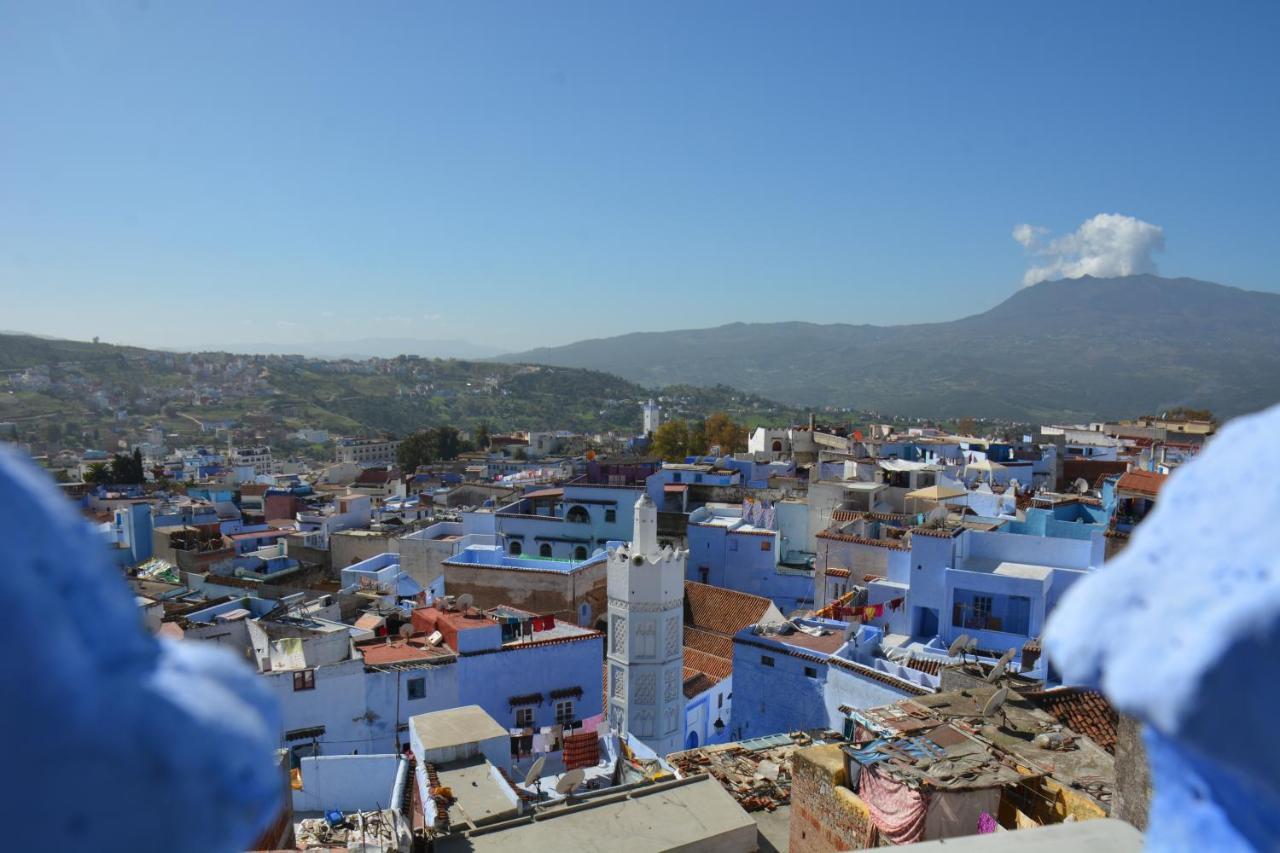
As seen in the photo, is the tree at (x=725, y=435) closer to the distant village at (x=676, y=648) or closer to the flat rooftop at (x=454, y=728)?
the distant village at (x=676, y=648)

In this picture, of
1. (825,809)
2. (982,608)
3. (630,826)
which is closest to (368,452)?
(982,608)

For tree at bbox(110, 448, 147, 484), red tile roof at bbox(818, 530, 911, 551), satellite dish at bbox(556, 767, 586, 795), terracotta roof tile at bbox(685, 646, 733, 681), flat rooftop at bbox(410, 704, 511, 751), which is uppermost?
red tile roof at bbox(818, 530, 911, 551)

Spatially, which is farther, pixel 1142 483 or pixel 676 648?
pixel 1142 483

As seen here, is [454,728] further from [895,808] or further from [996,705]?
[996,705]

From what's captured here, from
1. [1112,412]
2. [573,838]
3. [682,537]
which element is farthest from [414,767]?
[1112,412]

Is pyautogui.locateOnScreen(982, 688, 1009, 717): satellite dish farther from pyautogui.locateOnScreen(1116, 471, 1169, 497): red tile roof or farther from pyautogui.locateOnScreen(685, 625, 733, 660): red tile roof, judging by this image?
pyautogui.locateOnScreen(1116, 471, 1169, 497): red tile roof

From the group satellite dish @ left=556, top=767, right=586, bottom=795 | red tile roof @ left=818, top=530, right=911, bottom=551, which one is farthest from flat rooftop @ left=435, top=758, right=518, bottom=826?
red tile roof @ left=818, top=530, right=911, bottom=551
